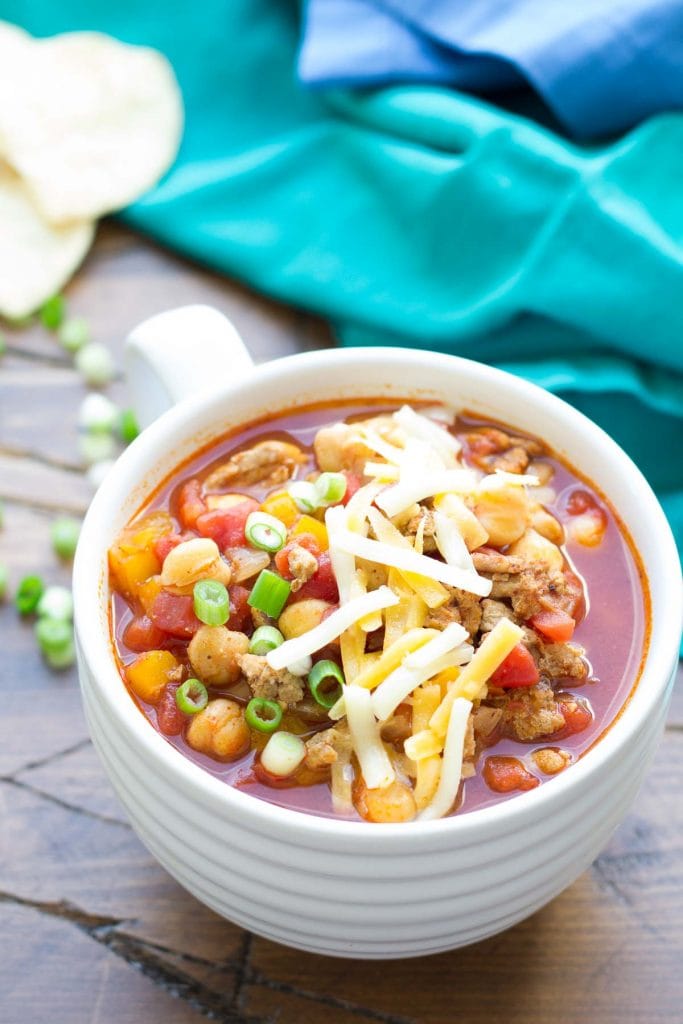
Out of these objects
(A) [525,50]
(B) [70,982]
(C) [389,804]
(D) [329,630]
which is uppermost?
(A) [525,50]

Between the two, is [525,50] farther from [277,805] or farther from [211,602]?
[277,805]

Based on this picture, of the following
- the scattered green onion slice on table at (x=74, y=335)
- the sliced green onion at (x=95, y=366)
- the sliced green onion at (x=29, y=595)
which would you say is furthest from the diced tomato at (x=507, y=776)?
the scattered green onion slice on table at (x=74, y=335)

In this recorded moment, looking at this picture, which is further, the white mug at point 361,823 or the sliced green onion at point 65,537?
the sliced green onion at point 65,537

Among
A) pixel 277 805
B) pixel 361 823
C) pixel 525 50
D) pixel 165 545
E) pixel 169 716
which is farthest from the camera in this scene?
pixel 525 50

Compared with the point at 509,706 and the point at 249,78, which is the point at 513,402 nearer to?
the point at 509,706

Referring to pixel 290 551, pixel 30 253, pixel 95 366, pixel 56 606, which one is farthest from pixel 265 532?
pixel 30 253

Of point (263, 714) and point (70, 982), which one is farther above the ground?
point (263, 714)

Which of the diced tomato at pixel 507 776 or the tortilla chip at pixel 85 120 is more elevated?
the diced tomato at pixel 507 776

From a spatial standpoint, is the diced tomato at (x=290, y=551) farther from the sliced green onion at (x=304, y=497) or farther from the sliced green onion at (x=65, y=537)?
the sliced green onion at (x=65, y=537)
